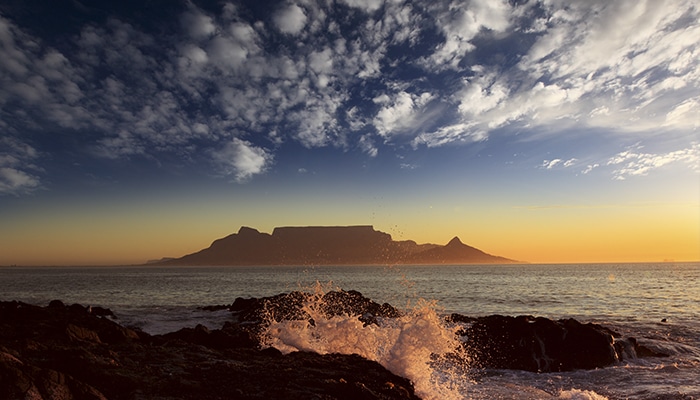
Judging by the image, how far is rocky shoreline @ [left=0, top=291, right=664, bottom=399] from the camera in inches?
298

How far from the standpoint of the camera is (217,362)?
403 inches

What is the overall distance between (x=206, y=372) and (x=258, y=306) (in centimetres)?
2341

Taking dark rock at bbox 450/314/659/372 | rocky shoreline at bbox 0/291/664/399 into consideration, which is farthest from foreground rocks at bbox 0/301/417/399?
dark rock at bbox 450/314/659/372

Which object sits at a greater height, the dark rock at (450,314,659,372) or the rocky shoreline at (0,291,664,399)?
the rocky shoreline at (0,291,664,399)

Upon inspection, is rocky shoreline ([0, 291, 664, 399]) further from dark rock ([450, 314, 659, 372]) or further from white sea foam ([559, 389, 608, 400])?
white sea foam ([559, 389, 608, 400])

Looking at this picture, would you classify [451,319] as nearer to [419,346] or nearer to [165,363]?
[419,346]

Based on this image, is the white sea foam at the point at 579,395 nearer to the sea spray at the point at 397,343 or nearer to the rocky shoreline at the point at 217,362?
the sea spray at the point at 397,343

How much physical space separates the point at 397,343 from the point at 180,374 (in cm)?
676

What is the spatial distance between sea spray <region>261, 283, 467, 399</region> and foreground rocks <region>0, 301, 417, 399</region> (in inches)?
71.2

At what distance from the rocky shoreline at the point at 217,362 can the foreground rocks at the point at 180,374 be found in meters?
0.02

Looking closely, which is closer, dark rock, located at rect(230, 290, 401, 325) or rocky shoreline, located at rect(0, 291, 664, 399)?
rocky shoreline, located at rect(0, 291, 664, 399)

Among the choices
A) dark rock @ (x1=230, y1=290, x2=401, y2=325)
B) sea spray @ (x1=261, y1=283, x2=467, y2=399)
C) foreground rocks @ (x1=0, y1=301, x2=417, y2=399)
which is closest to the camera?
foreground rocks @ (x1=0, y1=301, x2=417, y2=399)

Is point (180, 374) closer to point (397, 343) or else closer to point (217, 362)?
point (217, 362)

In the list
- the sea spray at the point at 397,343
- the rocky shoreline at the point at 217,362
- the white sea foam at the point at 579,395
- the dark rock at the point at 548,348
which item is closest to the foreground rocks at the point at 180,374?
the rocky shoreline at the point at 217,362
